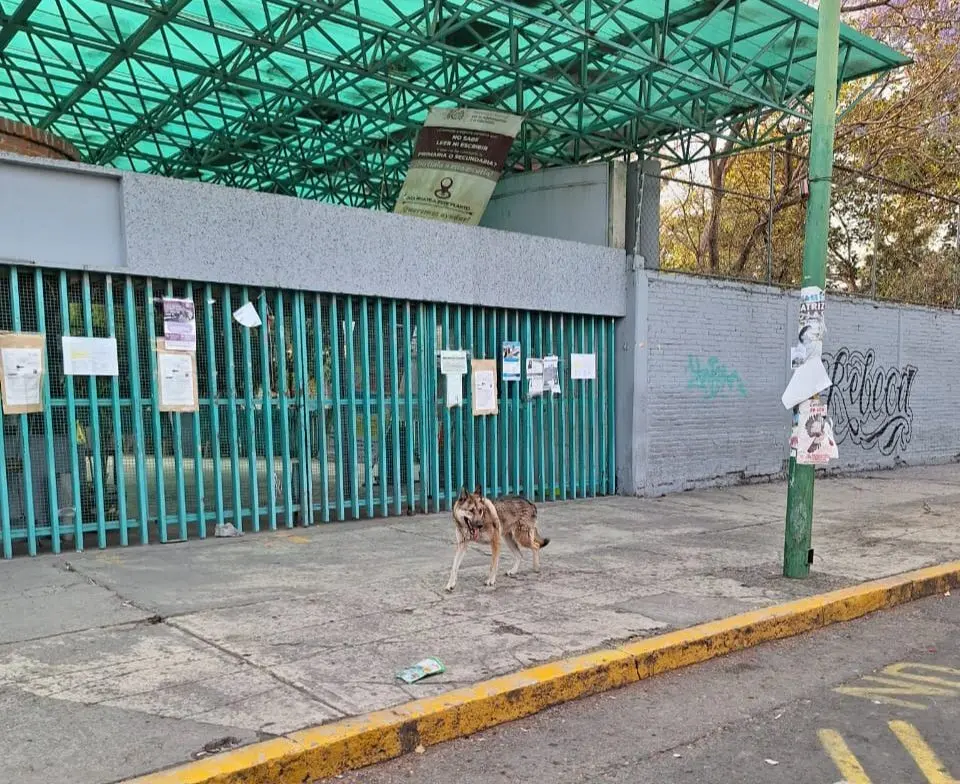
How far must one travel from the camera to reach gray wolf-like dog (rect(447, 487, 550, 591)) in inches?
223

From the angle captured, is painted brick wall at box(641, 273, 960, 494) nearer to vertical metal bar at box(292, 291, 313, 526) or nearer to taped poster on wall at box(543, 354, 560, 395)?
taped poster on wall at box(543, 354, 560, 395)

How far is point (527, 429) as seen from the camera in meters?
9.92

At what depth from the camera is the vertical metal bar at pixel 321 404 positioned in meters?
8.25

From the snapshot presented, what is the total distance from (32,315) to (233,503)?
2.48 meters

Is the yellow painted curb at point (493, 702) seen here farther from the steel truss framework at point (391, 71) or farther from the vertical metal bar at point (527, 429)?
the steel truss framework at point (391, 71)

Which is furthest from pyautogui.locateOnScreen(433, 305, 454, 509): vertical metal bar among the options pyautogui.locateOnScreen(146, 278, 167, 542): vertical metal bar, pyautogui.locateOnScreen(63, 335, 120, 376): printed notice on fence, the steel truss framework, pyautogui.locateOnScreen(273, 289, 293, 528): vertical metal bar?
the steel truss framework

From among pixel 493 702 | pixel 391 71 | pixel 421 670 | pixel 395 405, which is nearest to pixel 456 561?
pixel 421 670

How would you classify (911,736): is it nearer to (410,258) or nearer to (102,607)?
(102,607)

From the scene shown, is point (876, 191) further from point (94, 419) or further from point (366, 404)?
point (94, 419)

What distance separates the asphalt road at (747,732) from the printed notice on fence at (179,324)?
4905 millimetres

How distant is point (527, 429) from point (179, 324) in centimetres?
441

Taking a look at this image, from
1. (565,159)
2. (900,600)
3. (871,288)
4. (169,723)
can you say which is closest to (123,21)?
(565,159)

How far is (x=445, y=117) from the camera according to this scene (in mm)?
11195

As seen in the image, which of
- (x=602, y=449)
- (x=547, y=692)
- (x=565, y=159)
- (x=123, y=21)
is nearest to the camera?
(x=547, y=692)
